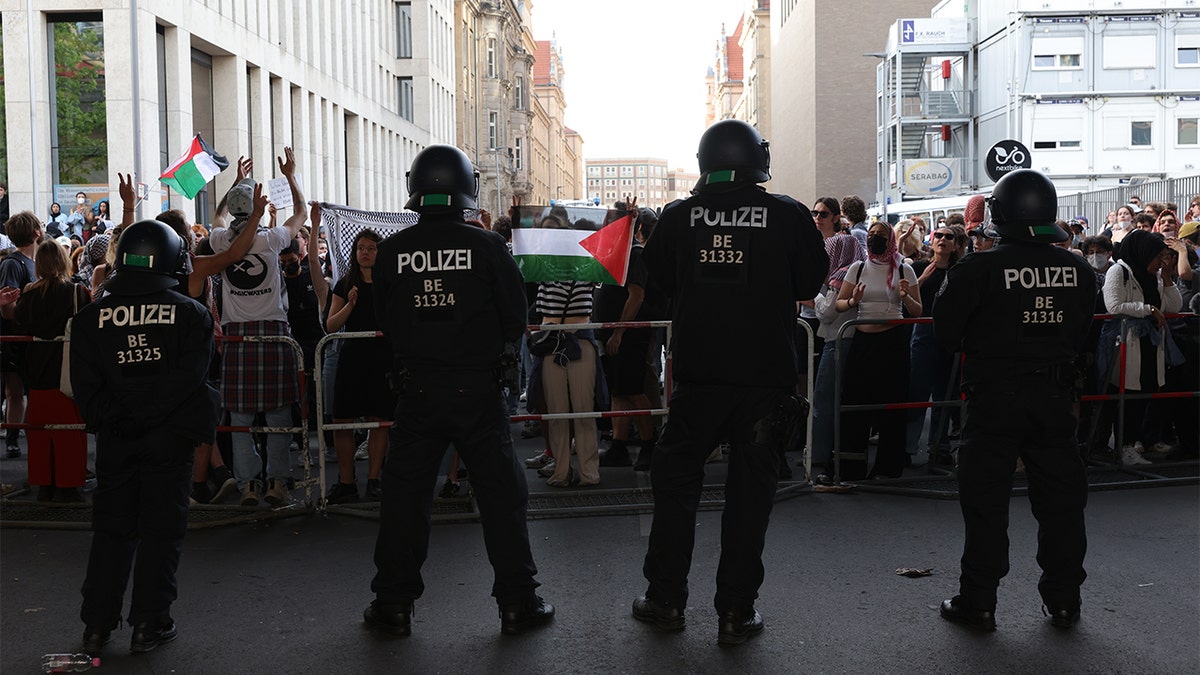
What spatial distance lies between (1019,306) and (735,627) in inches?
77.8

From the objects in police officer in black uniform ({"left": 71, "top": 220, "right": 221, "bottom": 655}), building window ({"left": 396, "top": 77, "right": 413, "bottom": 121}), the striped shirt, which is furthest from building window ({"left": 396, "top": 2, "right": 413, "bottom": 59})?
police officer in black uniform ({"left": 71, "top": 220, "right": 221, "bottom": 655})

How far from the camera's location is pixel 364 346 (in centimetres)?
785

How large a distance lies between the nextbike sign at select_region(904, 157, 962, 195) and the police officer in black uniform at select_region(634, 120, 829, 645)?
42001 millimetres

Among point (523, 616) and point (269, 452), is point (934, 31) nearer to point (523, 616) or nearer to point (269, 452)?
point (269, 452)

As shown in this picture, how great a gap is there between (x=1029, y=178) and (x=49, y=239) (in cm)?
642

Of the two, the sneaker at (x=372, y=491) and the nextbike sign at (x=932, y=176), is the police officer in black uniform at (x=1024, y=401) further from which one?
the nextbike sign at (x=932, y=176)

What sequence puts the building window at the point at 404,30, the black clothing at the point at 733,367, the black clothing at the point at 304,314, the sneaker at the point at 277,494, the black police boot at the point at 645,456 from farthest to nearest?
the building window at the point at 404,30, the black clothing at the point at 304,314, the black police boot at the point at 645,456, the sneaker at the point at 277,494, the black clothing at the point at 733,367

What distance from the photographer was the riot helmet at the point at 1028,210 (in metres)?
5.36

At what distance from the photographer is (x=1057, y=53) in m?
39.7

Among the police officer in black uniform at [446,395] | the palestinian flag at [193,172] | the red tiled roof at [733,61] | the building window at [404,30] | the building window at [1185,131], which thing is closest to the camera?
the police officer in black uniform at [446,395]

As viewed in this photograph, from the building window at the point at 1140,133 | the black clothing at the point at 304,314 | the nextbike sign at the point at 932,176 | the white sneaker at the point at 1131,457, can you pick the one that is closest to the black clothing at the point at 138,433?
the black clothing at the point at 304,314

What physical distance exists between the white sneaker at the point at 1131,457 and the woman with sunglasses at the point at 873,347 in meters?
2.05

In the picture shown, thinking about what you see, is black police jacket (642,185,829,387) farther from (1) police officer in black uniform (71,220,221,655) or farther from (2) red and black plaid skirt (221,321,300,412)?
(2) red and black plaid skirt (221,321,300,412)

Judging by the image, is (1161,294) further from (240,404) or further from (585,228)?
(240,404)
